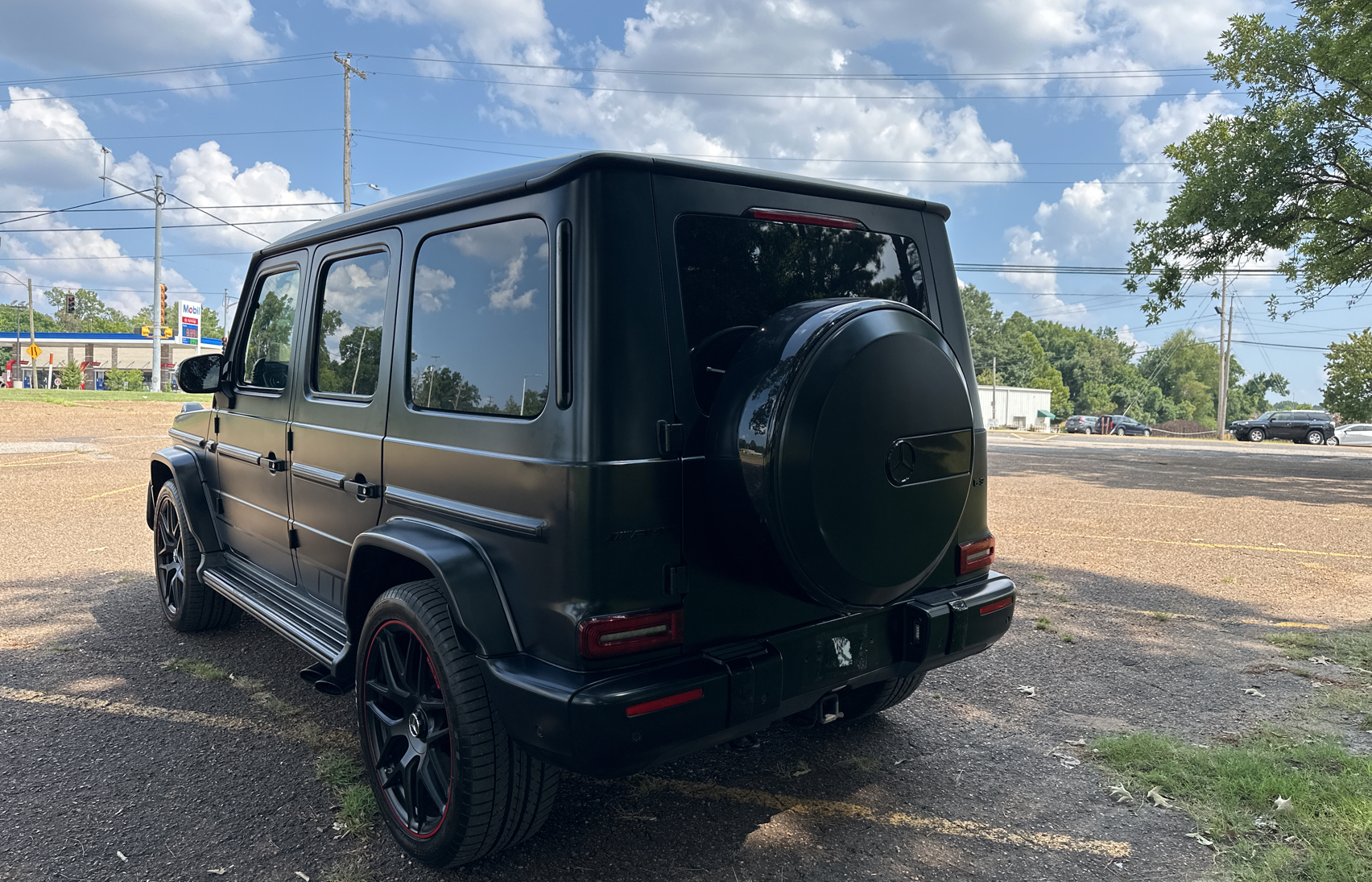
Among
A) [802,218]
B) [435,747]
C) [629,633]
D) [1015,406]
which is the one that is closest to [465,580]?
[629,633]

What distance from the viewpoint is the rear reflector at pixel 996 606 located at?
307 cm

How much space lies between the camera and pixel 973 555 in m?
3.23

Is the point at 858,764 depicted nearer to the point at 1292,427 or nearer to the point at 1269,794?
the point at 1269,794

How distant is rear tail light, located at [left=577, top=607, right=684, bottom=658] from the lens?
223 cm

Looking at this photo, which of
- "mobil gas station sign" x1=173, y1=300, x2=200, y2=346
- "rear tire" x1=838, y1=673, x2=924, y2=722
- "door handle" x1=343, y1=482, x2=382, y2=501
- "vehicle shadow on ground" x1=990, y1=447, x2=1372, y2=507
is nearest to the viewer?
"door handle" x1=343, y1=482, x2=382, y2=501

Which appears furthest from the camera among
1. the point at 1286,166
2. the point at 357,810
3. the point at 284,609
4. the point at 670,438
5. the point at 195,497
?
the point at 1286,166

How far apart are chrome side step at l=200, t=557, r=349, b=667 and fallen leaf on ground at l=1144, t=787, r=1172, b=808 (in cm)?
304

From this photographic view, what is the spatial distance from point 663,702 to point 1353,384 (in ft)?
106

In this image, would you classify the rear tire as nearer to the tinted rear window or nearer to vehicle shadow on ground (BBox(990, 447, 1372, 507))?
the tinted rear window

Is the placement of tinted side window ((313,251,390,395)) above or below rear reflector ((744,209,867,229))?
below

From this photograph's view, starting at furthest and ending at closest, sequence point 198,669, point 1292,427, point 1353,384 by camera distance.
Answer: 1. point 1292,427
2. point 1353,384
3. point 198,669

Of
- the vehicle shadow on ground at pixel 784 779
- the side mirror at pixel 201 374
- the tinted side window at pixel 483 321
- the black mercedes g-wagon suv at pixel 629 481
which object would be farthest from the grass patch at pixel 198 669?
the tinted side window at pixel 483 321

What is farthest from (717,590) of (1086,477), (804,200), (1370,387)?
(1370,387)

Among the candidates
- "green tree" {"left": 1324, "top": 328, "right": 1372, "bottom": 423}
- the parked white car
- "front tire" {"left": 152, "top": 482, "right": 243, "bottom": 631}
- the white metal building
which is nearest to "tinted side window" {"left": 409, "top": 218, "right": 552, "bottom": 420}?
"front tire" {"left": 152, "top": 482, "right": 243, "bottom": 631}
